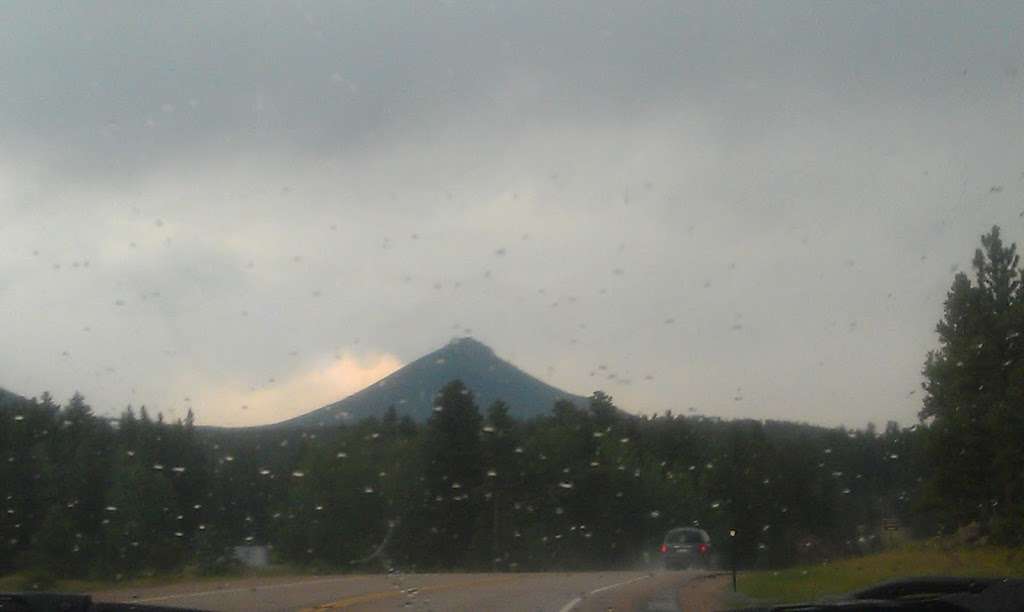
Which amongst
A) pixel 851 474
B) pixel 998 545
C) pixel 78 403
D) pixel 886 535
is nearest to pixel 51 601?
pixel 851 474

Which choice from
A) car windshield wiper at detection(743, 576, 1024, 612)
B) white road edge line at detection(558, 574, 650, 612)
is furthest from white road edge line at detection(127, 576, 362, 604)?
car windshield wiper at detection(743, 576, 1024, 612)

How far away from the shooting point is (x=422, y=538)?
1745 centimetres

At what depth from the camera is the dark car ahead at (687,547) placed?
11.2 m

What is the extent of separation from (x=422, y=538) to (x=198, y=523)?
172 inches

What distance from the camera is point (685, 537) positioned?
11.3m

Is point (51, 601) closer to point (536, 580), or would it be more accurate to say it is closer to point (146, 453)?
point (146, 453)

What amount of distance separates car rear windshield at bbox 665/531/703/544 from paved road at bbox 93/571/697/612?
662 mm

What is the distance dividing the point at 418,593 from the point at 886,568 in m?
5.17

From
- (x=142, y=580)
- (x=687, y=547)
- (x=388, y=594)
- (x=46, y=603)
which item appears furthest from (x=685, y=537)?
(x=46, y=603)

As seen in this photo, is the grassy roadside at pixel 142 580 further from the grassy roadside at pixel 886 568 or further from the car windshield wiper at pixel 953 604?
the car windshield wiper at pixel 953 604

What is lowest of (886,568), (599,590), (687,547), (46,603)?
(599,590)

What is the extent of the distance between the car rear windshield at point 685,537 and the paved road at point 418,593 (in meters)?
0.66

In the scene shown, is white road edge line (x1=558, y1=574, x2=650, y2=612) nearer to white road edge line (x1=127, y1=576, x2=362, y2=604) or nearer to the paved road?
the paved road

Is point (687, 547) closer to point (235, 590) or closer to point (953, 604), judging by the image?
point (235, 590)
